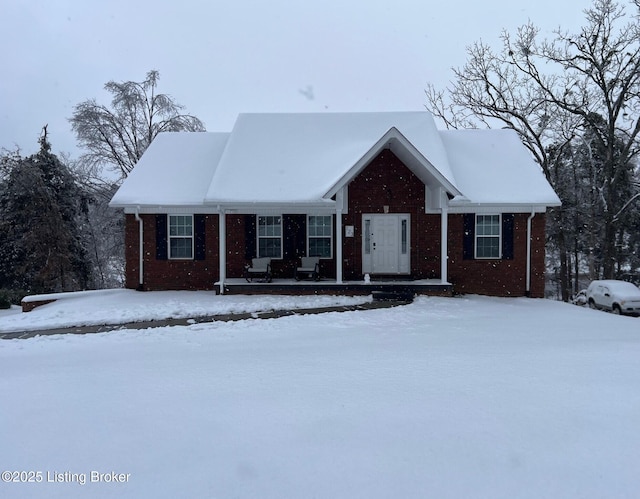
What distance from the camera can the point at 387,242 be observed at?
16.1 metres

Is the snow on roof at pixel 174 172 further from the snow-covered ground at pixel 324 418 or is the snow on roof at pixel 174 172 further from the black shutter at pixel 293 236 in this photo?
the snow-covered ground at pixel 324 418

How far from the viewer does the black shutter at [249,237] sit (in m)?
16.2

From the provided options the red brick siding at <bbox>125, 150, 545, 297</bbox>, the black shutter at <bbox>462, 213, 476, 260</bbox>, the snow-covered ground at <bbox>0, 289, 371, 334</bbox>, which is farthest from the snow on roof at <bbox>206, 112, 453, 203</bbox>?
the snow-covered ground at <bbox>0, 289, 371, 334</bbox>

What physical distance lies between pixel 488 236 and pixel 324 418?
12.5 metres

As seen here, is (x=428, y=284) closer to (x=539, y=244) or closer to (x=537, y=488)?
(x=539, y=244)

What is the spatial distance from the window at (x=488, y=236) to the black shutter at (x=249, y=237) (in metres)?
7.61

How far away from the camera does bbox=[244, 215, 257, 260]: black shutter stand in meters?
16.2

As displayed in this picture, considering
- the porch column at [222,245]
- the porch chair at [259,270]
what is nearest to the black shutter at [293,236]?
the porch chair at [259,270]

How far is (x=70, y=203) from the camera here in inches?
1036

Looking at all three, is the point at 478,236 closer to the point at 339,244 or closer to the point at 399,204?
the point at 399,204

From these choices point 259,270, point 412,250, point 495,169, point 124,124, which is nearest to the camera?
point 259,270

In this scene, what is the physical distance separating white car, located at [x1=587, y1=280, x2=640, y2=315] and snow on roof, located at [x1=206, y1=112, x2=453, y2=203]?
8175mm

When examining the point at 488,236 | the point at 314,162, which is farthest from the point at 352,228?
the point at 488,236

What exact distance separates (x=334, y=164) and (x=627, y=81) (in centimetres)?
1805
